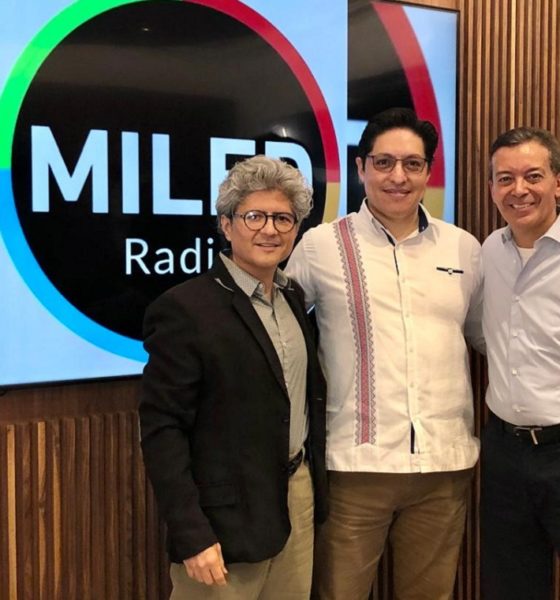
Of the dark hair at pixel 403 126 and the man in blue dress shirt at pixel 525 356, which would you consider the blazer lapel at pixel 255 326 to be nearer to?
the dark hair at pixel 403 126

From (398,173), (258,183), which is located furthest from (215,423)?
(398,173)

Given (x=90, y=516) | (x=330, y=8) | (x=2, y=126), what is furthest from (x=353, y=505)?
(x=330, y=8)

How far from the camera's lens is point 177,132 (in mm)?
2477

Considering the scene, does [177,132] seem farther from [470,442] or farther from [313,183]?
[470,442]

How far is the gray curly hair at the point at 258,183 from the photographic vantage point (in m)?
1.97

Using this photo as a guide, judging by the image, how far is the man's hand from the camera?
1.84m

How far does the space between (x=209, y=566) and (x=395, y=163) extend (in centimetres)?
126

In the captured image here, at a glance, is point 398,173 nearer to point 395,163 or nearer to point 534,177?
point 395,163

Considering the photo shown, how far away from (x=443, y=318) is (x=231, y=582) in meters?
1.00

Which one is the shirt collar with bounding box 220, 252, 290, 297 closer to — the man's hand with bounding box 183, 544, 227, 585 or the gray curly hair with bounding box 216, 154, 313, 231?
the gray curly hair with bounding box 216, 154, 313, 231

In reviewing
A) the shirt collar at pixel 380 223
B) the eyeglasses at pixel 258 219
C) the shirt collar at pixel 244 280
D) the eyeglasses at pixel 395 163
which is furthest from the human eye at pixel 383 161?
the shirt collar at pixel 244 280

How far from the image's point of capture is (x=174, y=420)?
6.15 feet

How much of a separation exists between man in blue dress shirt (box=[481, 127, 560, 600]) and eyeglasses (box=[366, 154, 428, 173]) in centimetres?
27

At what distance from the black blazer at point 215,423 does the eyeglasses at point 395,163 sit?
64 cm
